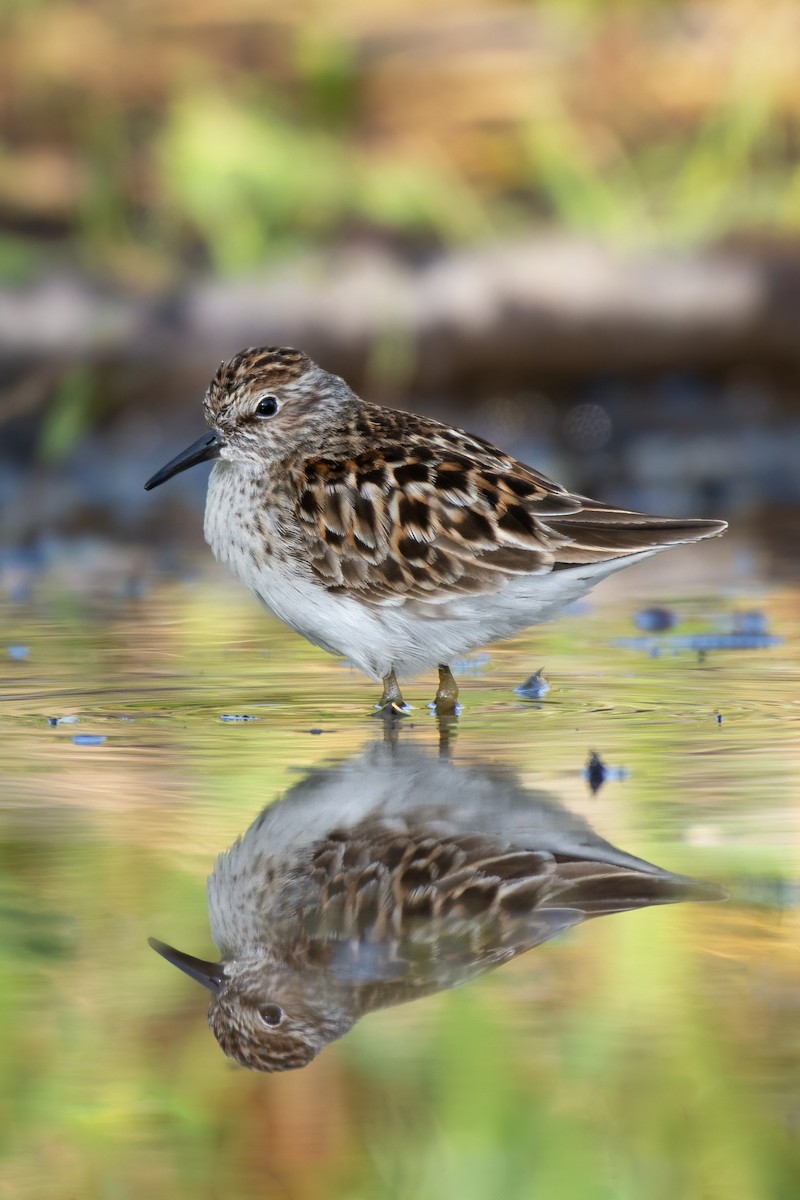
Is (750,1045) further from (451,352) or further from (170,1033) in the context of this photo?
(451,352)

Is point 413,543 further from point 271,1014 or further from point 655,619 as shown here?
point 271,1014

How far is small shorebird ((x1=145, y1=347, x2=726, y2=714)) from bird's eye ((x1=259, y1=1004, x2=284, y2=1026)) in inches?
123

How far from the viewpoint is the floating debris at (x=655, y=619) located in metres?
8.64

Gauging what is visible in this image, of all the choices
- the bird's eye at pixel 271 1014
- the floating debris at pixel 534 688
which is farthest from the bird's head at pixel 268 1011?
the floating debris at pixel 534 688

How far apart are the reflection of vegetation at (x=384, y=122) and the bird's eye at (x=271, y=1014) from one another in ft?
34.2

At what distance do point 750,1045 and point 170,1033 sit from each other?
3.37ft

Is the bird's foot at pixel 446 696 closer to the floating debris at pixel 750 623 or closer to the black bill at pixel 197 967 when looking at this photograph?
the floating debris at pixel 750 623

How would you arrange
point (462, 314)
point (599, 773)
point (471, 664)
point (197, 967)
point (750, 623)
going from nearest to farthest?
point (197, 967)
point (599, 773)
point (471, 664)
point (750, 623)
point (462, 314)

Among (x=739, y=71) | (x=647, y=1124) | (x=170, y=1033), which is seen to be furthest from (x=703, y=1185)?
(x=739, y=71)

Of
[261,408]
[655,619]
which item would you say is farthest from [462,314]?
[261,408]

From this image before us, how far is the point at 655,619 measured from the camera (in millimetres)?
8820

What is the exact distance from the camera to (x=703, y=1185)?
3.22 metres

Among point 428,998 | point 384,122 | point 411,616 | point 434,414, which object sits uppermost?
point 384,122

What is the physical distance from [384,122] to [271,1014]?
46.8 ft
